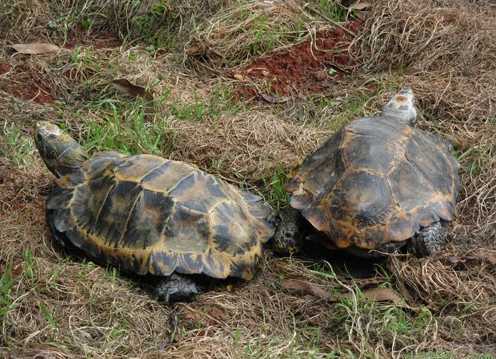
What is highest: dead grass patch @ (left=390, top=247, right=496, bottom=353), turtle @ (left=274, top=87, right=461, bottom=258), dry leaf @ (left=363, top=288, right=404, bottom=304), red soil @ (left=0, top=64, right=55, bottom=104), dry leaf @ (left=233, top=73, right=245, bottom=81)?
turtle @ (left=274, top=87, right=461, bottom=258)

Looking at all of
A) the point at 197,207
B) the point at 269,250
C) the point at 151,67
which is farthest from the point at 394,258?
the point at 151,67

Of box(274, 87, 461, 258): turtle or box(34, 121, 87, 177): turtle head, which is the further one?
box(34, 121, 87, 177): turtle head

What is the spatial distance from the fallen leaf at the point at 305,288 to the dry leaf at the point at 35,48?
3135 millimetres

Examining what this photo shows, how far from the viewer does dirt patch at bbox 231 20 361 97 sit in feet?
21.4

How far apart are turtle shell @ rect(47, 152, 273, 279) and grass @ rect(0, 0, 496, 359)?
14 centimetres

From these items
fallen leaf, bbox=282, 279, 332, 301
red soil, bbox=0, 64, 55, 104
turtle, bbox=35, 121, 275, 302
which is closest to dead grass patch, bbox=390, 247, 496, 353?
fallen leaf, bbox=282, 279, 332, 301

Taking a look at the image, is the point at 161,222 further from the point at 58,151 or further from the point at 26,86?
the point at 26,86

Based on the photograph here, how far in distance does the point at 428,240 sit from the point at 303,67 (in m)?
2.62

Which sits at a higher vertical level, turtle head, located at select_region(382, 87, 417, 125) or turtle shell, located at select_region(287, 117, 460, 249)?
turtle shell, located at select_region(287, 117, 460, 249)

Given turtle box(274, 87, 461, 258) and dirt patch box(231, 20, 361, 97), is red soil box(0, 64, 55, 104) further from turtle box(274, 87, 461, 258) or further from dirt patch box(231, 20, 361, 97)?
turtle box(274, 87, 461, 258)

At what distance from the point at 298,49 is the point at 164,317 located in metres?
3.36

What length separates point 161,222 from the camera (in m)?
4.30

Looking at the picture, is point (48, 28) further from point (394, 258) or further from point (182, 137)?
point (394, 258)

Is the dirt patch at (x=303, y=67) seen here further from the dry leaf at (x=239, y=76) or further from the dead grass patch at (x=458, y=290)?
the dead grass patch at (x=458, y=290)
